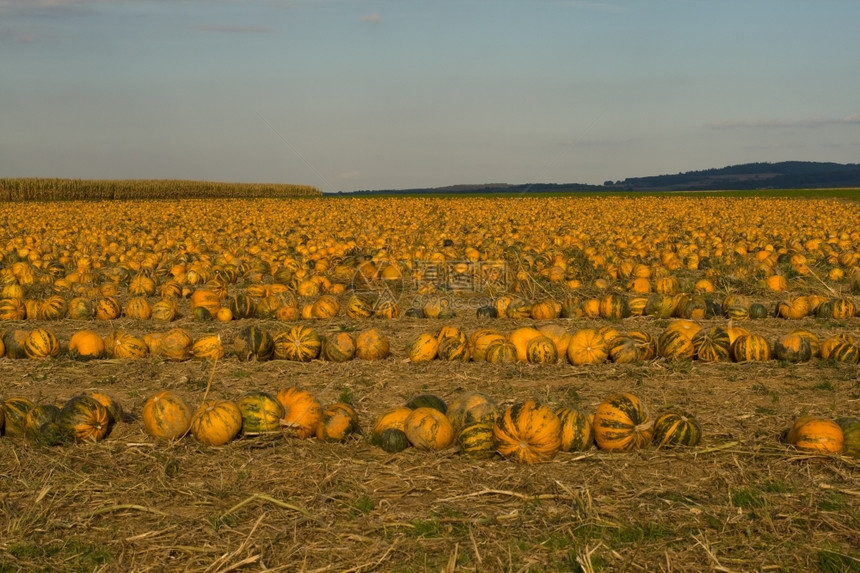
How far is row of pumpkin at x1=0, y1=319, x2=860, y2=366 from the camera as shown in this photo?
8648 millimetres

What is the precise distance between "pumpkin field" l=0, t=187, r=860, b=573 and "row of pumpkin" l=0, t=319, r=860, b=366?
0.03 metres

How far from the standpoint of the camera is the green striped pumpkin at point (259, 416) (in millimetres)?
6340

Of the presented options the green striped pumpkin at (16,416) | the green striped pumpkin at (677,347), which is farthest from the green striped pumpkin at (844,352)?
the green striped pumpkin at (16,416)

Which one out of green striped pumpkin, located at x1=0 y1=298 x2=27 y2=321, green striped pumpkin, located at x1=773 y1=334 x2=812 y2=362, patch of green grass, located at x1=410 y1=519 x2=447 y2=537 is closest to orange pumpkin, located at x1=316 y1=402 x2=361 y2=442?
patch of green grass, located at x1=410 y1=519 x2=447 y2=537

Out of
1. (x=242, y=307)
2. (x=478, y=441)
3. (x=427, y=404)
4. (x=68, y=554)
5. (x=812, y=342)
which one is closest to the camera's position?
(x=68, y=554)

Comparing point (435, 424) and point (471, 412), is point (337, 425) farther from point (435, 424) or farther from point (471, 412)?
point (471, 412)

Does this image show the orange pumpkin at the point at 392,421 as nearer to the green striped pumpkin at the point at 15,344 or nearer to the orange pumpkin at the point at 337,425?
the orange pumpkin at the point at 337,425

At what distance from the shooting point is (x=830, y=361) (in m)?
8.56

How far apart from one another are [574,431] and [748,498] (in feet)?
4.32

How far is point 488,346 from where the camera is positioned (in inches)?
347

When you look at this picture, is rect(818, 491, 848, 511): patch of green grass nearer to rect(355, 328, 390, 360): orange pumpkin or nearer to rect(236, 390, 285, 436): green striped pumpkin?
rect(236, 390, 285, 436): green striped pumpkin

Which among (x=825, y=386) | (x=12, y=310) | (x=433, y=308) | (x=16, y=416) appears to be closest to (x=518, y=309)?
(x=433, y=308)

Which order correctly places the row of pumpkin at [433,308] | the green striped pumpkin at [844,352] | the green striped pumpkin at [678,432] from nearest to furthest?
the green striped pumpkin at [678,432] < the green striped pumpkin at [844,352] < the row of pumpkin at [433,308]

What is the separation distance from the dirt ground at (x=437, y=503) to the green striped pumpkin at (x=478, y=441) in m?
0.08
